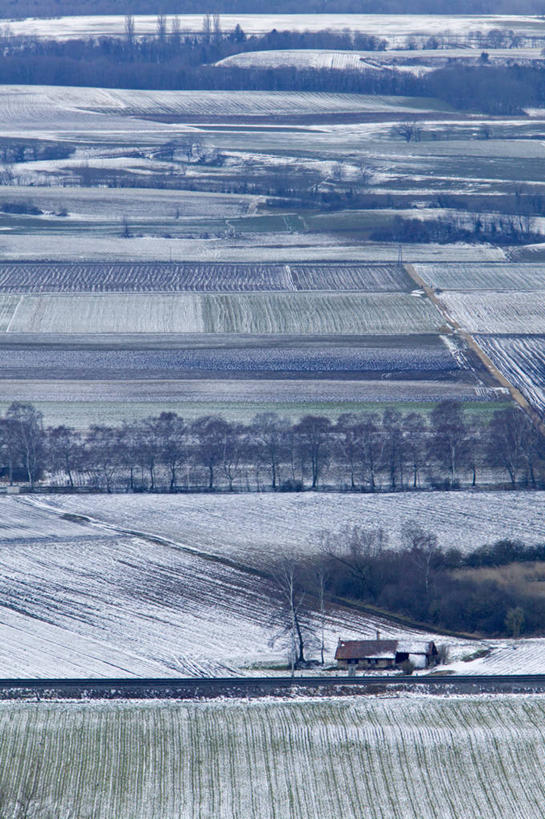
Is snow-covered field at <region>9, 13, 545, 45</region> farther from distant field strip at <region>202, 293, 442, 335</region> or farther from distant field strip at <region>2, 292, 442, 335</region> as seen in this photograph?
distant field strip at <region>2, 292, 442, 335</region>

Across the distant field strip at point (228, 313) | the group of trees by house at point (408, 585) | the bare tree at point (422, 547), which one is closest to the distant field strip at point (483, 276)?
the distant field strip at point (228, 313)

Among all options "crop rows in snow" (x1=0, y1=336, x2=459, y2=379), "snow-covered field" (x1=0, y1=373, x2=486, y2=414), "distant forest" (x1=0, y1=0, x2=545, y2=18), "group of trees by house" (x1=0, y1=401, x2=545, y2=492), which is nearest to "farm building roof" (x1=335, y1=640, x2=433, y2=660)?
"group of trees by house" (x1=0, y1=401, x2=545, y2=492)

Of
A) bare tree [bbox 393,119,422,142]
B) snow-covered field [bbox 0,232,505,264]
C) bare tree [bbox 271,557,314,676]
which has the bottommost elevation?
bare tree [bbox 271,557,314,676]

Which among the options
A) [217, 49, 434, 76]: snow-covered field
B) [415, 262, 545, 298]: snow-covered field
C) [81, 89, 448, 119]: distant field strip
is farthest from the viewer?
[217, 49, 434, 76]: snow-covered field

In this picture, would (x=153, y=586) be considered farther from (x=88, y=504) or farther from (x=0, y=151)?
(x=0, y=151)

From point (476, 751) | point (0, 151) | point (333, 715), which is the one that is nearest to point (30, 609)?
point (333, 715)

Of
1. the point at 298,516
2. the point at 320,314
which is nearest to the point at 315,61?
the point at 320,314
